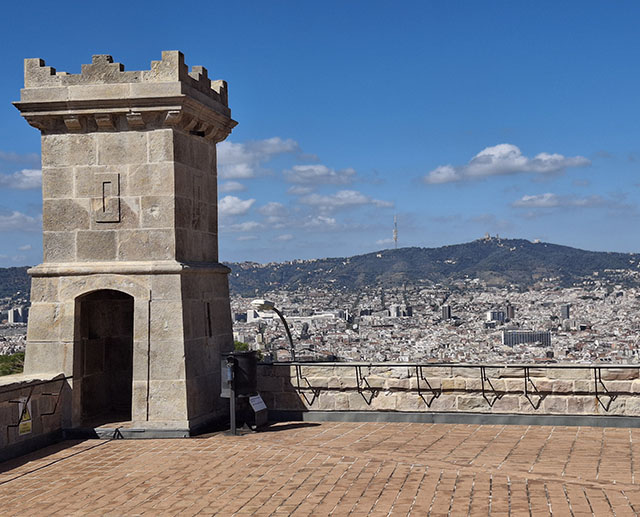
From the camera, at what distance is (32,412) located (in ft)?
33.9

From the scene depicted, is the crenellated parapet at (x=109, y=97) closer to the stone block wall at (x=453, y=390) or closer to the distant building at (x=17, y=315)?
the stone block wall at (x=453, y=390)

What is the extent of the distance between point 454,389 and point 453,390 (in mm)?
25

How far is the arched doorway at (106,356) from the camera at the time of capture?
1205cm

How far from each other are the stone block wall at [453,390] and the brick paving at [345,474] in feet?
1.23

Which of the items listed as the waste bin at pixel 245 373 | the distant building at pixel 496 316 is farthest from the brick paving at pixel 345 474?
the distant building at pixel 496 316

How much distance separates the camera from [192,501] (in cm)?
761

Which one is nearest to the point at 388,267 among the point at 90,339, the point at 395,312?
Result: the point at 395,312

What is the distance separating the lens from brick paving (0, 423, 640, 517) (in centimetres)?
723

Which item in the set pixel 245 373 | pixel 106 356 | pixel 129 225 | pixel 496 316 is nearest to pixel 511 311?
pixel 496 316

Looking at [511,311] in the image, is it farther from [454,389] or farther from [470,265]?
[454,389]

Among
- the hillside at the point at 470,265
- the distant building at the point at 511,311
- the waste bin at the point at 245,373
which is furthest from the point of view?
the hillside at the point at 470,265

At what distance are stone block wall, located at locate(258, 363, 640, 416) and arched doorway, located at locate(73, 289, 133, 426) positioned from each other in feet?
7.21

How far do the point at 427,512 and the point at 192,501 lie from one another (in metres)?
2.14

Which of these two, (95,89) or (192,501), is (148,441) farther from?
(95,89)
